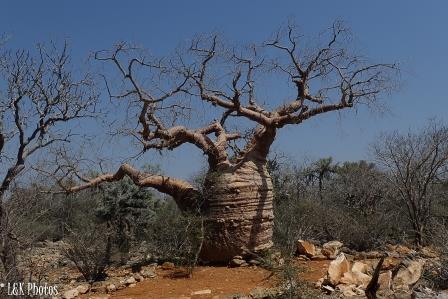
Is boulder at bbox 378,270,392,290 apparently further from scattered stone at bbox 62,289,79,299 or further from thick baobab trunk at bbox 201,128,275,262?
scattered stone at bbox 62,289,79,299

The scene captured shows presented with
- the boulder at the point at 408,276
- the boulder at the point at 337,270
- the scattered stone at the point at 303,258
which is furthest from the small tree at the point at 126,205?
the boulder at the point at 408,276

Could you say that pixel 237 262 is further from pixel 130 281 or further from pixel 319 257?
pixel 130 281

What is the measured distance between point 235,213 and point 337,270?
2621 mm

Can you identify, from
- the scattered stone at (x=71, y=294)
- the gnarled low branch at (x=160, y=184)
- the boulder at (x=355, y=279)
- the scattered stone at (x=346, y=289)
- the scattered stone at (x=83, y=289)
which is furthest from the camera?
the gnarled low branch at (x=160, y=184)

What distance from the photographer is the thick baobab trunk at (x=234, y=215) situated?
896 cm

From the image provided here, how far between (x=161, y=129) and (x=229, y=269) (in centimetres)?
265

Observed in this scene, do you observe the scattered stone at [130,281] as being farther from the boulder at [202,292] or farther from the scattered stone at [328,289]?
the scattered stone at [328,289]

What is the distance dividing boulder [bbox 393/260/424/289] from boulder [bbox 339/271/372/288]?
40cm

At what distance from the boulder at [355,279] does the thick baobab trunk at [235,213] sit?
2.44m

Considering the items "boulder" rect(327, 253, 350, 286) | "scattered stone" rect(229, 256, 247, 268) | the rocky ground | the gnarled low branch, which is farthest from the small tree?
"boulder" rect(327, 253, 350, 286)

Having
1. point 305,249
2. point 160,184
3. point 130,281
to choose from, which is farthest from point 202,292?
point 160,184

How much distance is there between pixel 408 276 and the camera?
6.32 meters

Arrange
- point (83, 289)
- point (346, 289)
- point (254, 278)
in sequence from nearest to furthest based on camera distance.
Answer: point (346, 289)
point (83, 289)
point (254, 278)

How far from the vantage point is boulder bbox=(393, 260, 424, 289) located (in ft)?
20.3
